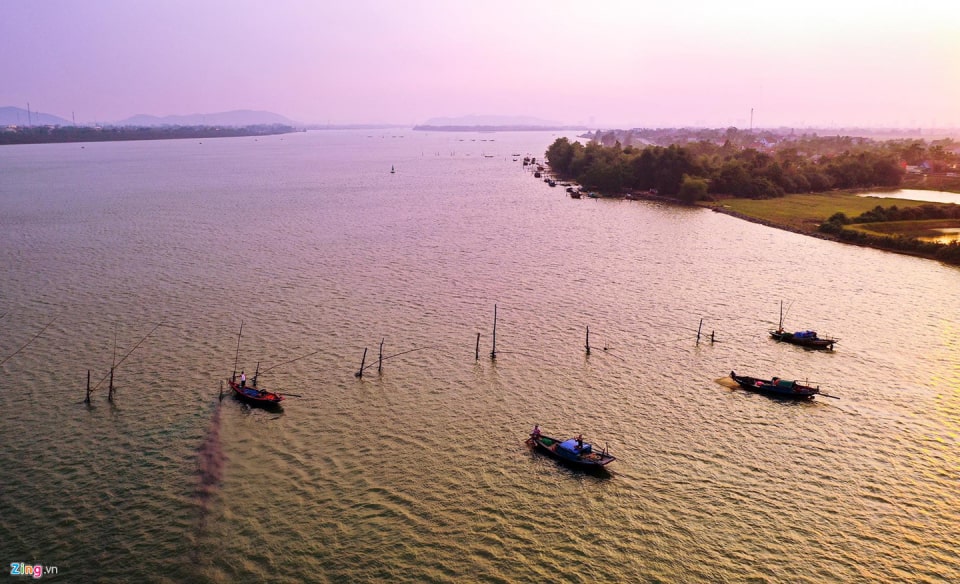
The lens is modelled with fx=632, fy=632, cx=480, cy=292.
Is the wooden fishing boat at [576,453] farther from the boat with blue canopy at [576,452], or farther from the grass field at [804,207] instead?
the grass field at [804,207]

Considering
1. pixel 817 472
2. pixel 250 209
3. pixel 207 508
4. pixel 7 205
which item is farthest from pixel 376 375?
pixel 7 205

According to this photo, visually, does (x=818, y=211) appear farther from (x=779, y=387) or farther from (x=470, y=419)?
(x=470, y=419)

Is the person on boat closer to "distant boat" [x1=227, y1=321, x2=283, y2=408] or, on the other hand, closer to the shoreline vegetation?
"distant boat" [x1=227, y1=321, x2=283, y2=408]

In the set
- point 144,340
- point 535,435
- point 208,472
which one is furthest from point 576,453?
point 144,340

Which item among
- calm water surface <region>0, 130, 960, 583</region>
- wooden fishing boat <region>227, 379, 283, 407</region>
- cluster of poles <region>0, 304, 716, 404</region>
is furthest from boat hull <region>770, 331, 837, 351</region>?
wooden fishing boat <region>227, 379, 283, 407</region>

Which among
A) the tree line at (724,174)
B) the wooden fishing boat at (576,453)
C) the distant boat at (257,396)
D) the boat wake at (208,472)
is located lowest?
the boat wake at (208,472)

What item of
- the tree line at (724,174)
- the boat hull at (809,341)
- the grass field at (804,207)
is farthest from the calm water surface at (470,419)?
the tree line at (724,174)
